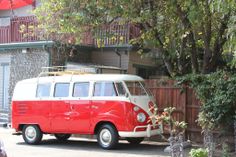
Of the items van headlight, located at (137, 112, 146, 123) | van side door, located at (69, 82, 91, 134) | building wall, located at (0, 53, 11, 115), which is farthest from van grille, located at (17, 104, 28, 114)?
building wall, located at (0, 53, 11, 115)

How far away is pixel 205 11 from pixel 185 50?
2843 millimetres

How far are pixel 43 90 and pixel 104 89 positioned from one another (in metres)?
2.46

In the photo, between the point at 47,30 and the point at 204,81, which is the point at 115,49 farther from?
the point at 204,81

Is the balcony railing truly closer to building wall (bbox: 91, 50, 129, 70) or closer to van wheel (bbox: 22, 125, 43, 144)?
building wall (bbox: 91, 50, 129, 70)

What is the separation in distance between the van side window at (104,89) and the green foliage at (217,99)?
261cm

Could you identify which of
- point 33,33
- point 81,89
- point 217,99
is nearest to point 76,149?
point 81,89

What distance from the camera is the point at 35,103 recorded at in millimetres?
16047

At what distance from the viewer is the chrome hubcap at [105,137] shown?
47.5 ft

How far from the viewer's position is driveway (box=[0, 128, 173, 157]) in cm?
1364

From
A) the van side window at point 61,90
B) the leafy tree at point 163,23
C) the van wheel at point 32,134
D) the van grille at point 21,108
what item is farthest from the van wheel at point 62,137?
the leafy tree at point 163,23

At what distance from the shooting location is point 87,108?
14859 millimetres

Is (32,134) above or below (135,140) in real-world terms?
above

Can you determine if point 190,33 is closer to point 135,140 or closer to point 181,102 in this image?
Result: point 181,102

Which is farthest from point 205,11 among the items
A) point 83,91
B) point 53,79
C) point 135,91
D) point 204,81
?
point 53,79
